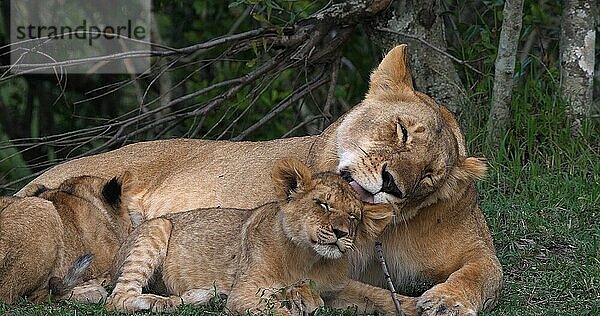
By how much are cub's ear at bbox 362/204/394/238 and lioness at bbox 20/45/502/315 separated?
0.43 ft

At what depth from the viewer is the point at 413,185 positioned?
4.93 m

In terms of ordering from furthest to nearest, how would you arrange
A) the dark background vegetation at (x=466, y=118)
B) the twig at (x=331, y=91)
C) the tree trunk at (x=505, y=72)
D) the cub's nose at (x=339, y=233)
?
the twig at (x=331, y=91) → the tree trunk at (x=505, y=72) → the dark background vegetation at (x=466, y=118) → the cub's nose at (x=339, y=233)

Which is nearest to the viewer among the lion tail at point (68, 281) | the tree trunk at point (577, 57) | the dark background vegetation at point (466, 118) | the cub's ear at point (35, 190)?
the lion tail at point (68, 281)

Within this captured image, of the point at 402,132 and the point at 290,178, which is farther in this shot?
the point at 402,132

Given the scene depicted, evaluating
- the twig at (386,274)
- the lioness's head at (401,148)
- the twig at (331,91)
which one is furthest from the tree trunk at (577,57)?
the twig at (386,274)

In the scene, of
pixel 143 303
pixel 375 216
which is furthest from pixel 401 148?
pixel 143 303

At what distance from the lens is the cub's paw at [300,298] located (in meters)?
4.63

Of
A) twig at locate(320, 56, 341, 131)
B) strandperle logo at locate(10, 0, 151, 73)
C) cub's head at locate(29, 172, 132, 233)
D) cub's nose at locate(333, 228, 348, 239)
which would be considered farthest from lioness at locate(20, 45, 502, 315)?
strandperle logo at locate(10, 0, 151, 73)

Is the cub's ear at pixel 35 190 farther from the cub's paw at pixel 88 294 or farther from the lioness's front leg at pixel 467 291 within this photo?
the lioness's front leg at pixel 467 291

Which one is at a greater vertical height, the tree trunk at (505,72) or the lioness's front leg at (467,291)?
the tree trunk at (505,72)

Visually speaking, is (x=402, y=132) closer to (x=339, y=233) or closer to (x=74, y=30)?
(x=339, y=233)

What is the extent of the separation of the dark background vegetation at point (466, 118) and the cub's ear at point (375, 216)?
2.62ft

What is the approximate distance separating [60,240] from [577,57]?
4.21 meters

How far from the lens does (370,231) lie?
15.4 feet
